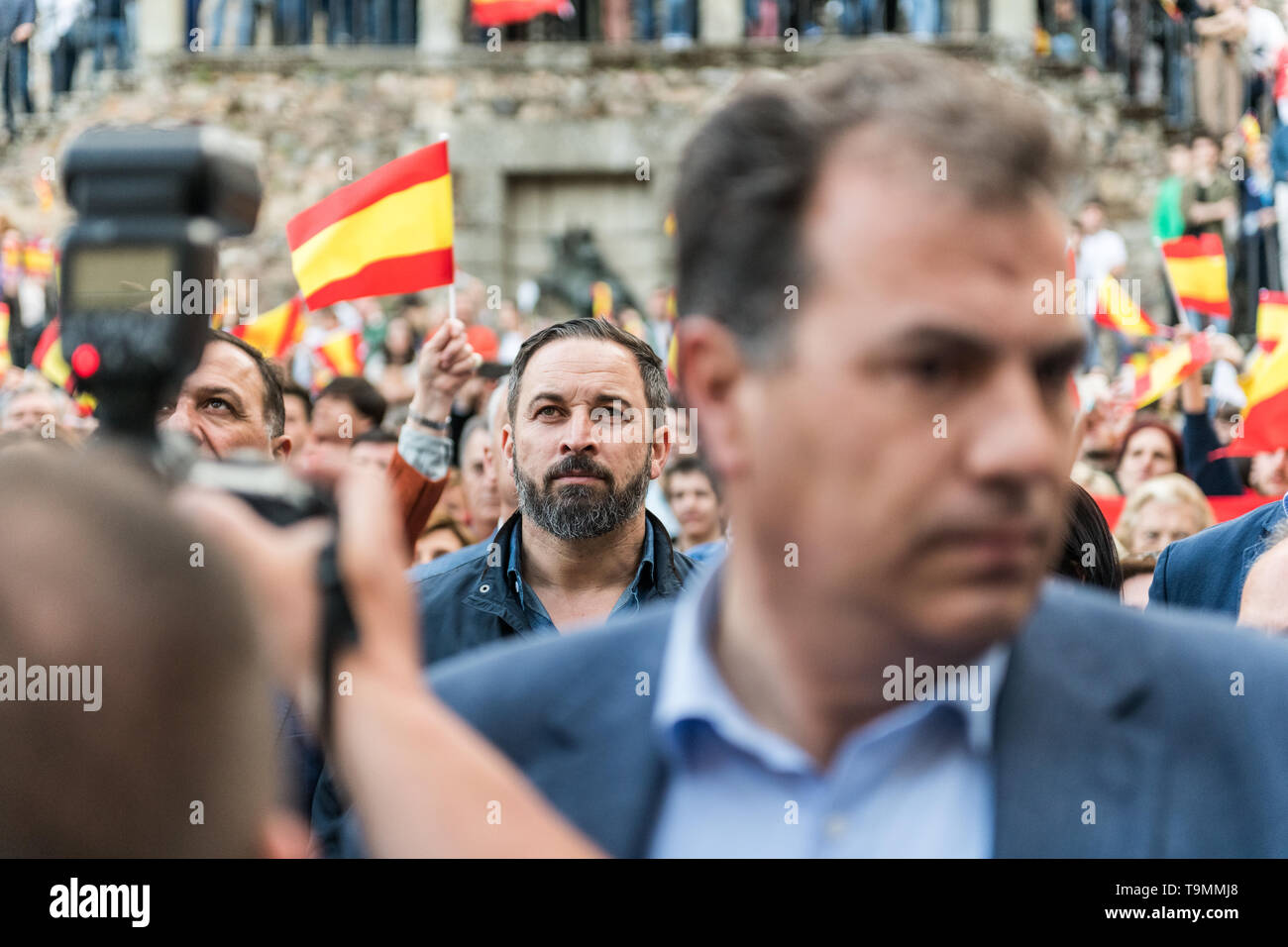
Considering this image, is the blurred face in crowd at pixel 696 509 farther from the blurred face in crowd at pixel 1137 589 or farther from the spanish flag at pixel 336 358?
the spanish flag at pixel 336 358

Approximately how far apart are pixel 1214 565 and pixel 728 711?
2.33m

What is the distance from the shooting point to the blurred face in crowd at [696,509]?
18.4 ft

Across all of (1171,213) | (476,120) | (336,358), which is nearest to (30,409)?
(336,358)

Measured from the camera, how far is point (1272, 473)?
5.57 metres

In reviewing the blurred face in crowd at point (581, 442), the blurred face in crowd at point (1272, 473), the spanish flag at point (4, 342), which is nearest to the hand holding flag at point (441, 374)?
the blurred face in crowd at point (581, 442)

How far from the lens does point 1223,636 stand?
4.90ft

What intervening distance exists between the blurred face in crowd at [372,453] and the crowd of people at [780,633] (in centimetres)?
297

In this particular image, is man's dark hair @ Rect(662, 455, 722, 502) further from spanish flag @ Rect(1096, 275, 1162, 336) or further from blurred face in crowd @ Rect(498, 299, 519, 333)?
blurred face in crowd @ Rect(498, 299, 519, 333)

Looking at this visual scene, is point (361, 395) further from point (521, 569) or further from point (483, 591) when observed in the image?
point (483, 591)

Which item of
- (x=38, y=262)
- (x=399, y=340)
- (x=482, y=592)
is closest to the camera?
(x=482, y=592)

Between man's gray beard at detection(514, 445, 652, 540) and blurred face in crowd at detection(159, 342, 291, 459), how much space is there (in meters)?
0.56

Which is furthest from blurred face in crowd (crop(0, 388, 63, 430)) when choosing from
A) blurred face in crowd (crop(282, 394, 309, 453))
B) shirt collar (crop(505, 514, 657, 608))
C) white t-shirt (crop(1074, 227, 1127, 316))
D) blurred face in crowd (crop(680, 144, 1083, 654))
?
white t-shirt (crop(1074, 227, 1127, 316))

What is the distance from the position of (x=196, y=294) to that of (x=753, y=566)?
519mm

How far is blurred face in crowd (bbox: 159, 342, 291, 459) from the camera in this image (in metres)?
2.90
